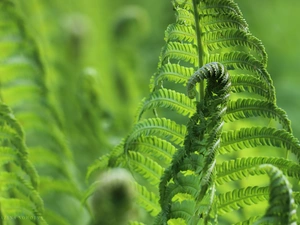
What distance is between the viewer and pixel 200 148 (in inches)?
43.8

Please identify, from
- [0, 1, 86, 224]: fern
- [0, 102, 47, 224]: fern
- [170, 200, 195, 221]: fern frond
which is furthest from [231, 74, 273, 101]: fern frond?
[0, 1, 86, 224]: fern

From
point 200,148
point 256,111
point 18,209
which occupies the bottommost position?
point 18,209

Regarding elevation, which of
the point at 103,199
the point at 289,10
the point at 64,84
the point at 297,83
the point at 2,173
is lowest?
the point at 103,199

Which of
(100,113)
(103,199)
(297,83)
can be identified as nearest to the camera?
(103,199)

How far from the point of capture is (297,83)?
3.84 metres

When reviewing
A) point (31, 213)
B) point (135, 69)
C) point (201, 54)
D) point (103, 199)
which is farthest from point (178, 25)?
point (135, 69)

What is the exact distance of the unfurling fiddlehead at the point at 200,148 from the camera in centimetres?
107

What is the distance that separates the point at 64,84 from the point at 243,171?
248 cm

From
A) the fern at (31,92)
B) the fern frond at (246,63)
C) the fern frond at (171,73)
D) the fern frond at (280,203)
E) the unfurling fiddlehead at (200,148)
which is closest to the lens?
the fern frond at (280,203)

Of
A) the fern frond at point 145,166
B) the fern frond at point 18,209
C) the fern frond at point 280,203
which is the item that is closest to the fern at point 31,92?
the fern frond at point 18,209

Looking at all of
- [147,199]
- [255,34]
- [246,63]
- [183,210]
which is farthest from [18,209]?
[255,34]

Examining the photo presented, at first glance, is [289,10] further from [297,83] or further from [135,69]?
[135,69]

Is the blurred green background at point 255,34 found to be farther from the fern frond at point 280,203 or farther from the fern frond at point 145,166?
the fern frond at point 280,203

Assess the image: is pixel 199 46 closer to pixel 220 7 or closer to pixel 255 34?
pixel 220 7
